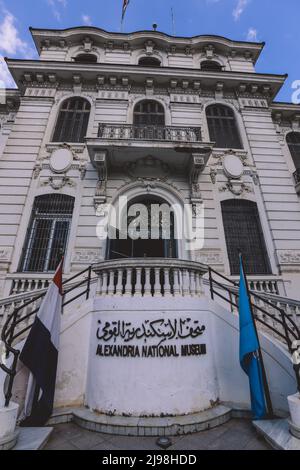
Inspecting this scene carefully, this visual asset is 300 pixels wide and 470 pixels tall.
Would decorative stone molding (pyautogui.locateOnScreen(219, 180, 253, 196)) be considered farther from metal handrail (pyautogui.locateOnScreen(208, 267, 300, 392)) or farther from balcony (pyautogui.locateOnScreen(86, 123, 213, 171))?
metal handrail (pyautogui.locateOnScreen(208, 267, 300, 392))

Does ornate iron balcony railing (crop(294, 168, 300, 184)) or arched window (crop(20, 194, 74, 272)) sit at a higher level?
ornate iron balcony railing (crop(294, 168, 300, 184))

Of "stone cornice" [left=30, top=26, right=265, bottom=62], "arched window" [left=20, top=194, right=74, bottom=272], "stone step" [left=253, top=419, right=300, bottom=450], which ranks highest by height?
"stone cornice" [left=30, top=26, right=265, bottom=62]

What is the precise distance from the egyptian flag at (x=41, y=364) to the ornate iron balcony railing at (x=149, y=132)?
7.00 m

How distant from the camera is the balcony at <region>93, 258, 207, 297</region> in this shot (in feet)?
15.8

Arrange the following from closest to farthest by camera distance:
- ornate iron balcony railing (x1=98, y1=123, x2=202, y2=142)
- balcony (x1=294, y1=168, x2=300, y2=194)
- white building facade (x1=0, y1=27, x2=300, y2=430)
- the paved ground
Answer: the paved ground
white building facade (x1=0, y1=27, x2=300, y2=430)
ornate iron balcony railing (x1=98, y1=123, x2=202, y2=142)
balcony (x1=294, y1=168, x2=300, y2=194)

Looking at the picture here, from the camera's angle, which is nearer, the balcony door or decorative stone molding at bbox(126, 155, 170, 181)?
decorative stone molding at bbox(126, 155, 170, 181)

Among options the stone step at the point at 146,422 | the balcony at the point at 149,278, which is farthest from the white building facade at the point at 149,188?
the stone step at the point at 146,422

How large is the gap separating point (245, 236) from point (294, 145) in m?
6.70

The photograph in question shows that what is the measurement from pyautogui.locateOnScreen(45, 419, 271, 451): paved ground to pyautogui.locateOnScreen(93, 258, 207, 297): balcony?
2.29m

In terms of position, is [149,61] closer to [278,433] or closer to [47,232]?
[47,232]

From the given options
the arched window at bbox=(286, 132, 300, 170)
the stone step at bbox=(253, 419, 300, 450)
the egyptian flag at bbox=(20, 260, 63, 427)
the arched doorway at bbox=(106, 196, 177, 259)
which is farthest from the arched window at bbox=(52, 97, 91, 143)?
the stone step at bbox=(253, 419, 300, 450)

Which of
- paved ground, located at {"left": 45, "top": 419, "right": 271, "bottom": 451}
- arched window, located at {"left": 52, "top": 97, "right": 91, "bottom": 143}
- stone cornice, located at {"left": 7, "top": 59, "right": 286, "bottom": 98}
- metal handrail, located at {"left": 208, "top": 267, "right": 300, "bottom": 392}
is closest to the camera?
paved ground, located at {"left": 45, "top": 419, "right": 271, "bottom": 451}

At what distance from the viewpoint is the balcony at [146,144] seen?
28.2 ft

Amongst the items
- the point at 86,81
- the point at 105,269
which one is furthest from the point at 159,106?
the point at 105,269
